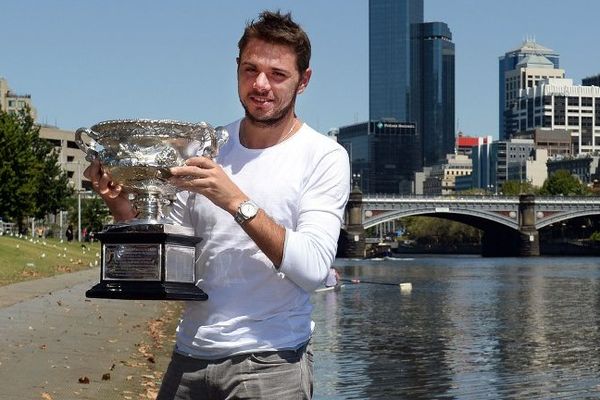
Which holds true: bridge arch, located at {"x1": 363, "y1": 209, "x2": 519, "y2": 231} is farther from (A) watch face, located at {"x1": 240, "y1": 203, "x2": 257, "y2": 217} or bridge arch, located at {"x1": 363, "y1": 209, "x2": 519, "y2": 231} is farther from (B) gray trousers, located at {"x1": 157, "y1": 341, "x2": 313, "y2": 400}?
(A) watch face, located at {"x1": 240, "y1": 203, "x2": 257, "y2": 217}

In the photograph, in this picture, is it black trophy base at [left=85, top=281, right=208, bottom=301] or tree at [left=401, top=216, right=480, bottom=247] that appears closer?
black trophy base at [left=85, top=281, right=208, bottom=301]

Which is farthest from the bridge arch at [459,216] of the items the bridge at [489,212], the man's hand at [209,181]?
the man's hand at [209,181]

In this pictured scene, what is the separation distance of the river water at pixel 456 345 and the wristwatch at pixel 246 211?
13.9 meters

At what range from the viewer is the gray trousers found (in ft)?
14.5

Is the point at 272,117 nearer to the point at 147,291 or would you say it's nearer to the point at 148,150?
the point at 148,150

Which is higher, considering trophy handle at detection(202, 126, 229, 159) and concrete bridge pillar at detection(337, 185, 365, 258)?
concrete bridge pillar at detection(337, 185, 365, 258)

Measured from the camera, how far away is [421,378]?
Answer: 20938mm

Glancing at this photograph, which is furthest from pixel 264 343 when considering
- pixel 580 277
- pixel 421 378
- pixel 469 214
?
pixel 469 214

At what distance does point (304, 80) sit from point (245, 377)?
102 centimetres

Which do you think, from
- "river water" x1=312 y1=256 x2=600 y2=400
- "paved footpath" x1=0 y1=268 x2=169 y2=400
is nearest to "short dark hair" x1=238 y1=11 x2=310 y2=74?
"paved footpath" x1=0 y1=268 x2=169 y2=400

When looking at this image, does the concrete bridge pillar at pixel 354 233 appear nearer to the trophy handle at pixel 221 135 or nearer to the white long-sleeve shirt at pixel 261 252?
the white long-sleeve shirt at pixel 261 252

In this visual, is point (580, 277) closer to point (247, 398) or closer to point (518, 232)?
point (518, 232)

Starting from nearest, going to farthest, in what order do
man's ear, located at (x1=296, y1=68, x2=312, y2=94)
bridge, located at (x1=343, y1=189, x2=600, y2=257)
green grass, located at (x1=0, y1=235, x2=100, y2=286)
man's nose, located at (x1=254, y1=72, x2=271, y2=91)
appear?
man's nose, located at (x1=254, y1=72, x2=271, y2=91) < man's ear, located at (x1=296, y1=68, x2=312, y2=94) < green grass, located at (x1=0, y1=235, x2=100, y2=286) < bridge, located at (x1=343, y1=189, x2=600, y2=257)

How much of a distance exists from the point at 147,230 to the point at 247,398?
645 millimetres
